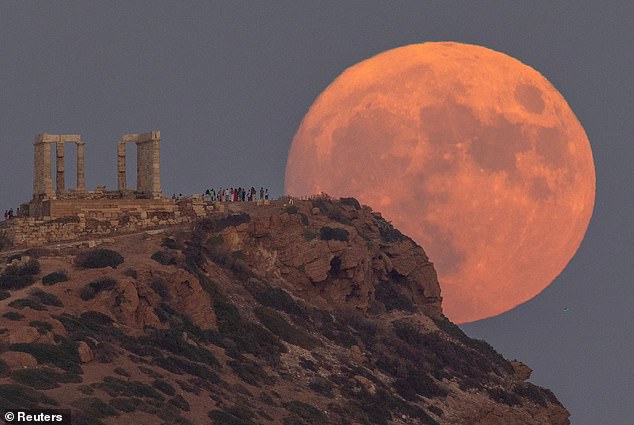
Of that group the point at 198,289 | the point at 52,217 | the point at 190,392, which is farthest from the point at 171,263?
the point at 190,392

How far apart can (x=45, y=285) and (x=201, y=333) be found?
10329mm

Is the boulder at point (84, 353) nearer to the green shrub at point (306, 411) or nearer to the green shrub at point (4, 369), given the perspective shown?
the green shrub at point (4, 369)

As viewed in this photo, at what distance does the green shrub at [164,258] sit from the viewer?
356ft

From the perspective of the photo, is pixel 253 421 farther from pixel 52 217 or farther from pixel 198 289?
pixel 52 217

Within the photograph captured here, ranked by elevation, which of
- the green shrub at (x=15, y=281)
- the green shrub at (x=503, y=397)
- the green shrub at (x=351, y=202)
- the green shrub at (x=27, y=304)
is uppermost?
the green shrub at (x=351, y=202)

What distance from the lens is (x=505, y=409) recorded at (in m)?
118

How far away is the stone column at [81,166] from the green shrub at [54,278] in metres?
20.9

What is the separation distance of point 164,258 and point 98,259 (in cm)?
528

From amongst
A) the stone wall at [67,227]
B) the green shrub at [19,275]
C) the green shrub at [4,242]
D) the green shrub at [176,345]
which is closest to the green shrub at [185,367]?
the green shrub at [176,345]

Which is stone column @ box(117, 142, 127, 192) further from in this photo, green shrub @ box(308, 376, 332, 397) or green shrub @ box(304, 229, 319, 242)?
A: green shrub @ box(308, 376, 332, 397)

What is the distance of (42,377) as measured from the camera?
8331 centimetres

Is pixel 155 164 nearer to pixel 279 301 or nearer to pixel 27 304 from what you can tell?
pixel 279 301

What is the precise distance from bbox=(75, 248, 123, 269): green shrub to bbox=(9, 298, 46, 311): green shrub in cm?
921

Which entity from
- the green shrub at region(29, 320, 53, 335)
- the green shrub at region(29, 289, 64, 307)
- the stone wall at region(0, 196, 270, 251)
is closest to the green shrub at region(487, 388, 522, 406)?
the stone wall at region(0, 196, 270, 251)
